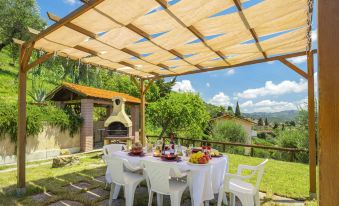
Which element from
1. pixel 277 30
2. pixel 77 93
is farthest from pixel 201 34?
pixel 77 93

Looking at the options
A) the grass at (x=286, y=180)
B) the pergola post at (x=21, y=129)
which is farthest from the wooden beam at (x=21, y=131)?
the grass at (x=286, y=180)

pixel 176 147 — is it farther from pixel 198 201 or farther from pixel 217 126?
pixel 217 126

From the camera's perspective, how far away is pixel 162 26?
11.5ft

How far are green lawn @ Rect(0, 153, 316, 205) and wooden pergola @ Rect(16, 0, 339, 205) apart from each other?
39 cm

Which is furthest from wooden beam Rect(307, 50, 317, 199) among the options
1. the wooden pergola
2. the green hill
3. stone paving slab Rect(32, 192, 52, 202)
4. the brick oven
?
the green hill

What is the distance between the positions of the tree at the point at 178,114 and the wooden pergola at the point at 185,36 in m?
6.47

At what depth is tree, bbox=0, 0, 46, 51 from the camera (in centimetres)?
1547

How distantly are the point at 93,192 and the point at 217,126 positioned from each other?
38.9ft

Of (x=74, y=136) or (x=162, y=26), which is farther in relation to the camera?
(x=74, y=136)

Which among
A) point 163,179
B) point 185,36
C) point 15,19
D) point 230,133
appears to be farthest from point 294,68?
point 15,19

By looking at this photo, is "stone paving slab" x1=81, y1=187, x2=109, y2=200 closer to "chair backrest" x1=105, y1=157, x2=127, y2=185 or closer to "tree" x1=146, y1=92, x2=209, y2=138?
"chair backrest" x1=105, y1=157, x2=127, y2=185

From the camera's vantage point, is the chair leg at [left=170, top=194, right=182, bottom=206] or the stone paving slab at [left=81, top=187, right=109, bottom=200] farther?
the stone paving slab at [left=81, top=187, right=109, bottom=200]

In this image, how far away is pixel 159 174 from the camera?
10.6 ft

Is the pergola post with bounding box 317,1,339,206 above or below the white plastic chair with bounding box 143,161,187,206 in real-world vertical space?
above
